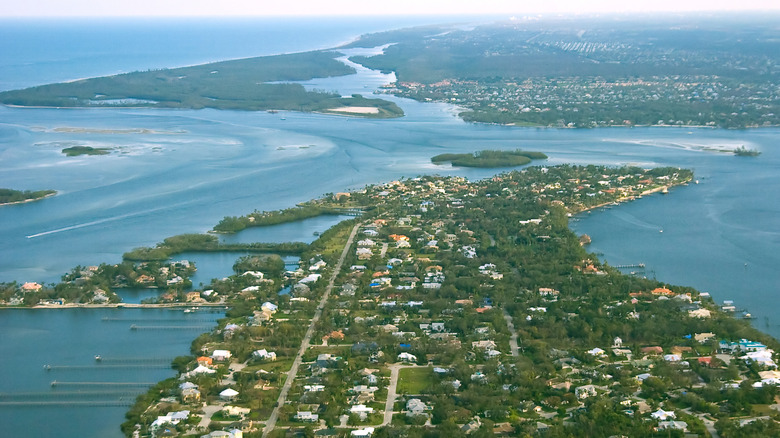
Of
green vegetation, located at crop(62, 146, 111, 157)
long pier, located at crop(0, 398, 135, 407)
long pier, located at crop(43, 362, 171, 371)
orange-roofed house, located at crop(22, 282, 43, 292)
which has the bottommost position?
long pier, located at crop(0, 398, 135, 407)

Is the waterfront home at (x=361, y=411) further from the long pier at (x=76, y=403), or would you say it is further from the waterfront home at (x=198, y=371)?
the long pier at (x=76, y=403)

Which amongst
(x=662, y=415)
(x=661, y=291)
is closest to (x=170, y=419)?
(x=662, y=415)

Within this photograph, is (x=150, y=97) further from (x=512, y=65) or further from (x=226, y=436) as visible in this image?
(x=226, y=436)

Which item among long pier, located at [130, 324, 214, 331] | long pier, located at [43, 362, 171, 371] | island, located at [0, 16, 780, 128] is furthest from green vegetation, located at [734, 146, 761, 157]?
long pier, located at [43, 362, 171, 371]

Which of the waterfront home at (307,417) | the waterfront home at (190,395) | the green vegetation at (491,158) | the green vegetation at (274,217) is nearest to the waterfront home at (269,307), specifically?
the waterfront home at (190,395)

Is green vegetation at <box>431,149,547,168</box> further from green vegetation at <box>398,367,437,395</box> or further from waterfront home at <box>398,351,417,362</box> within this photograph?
green vegetation at <box>398,367,437,395</box>

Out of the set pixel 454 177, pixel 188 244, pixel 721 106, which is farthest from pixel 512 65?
pixel 188 244
